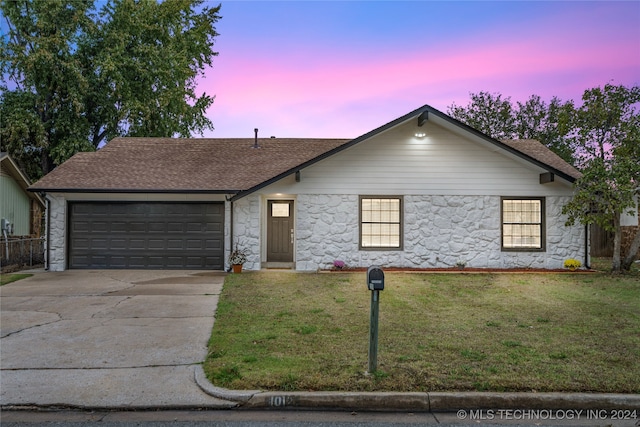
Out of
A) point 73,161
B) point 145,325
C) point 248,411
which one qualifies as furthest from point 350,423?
point 73,161

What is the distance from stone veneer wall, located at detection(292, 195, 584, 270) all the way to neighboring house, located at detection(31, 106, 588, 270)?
0.10 ft

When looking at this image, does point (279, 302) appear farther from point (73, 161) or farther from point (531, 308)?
point (73, 161)

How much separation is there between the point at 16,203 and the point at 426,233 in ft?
62.7

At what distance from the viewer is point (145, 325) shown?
703 cm

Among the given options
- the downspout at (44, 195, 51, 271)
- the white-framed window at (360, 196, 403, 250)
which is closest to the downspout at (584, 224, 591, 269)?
the white-framed window at (360, 196, 403, 250)

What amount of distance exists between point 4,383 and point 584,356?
254 inches

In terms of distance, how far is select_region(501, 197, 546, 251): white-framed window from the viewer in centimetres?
1393

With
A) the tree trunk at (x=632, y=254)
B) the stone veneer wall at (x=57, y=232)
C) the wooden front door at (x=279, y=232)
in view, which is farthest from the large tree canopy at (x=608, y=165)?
the stone veneer wall at (x=57, y=232)

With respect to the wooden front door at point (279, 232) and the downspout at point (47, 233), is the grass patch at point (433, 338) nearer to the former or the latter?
the wooden front door at point (279, 232)

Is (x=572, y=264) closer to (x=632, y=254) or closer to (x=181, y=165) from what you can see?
(x=632, y=254)

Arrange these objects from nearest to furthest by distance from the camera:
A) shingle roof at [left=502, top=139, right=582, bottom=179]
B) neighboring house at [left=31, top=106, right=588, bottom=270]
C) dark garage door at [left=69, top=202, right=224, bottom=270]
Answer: neighboring house at [left=31, top=106, right=588, bottom=270] < dark garage door at [left=69, top=202, right=224, bottom=270] < shingle roof at [left=502, top=139, right=582, bottom=179]

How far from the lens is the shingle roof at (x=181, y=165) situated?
45.6ft

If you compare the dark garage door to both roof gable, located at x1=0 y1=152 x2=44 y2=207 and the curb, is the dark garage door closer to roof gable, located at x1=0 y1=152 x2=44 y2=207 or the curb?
roof gable, located at x1=0 y1=152 x2=44 y2=207

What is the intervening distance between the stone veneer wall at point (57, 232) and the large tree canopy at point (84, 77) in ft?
37.8
